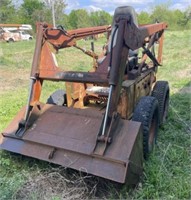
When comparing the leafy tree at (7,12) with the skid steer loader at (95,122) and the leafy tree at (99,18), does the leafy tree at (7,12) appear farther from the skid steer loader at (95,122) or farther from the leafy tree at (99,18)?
the skid steer loader at (95,122)

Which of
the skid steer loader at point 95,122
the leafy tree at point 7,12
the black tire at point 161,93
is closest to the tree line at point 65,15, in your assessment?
the leafy tree at point 7,12

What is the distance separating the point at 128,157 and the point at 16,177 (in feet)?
3.58

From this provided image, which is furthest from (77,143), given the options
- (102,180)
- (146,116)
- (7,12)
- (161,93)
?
(7,12)

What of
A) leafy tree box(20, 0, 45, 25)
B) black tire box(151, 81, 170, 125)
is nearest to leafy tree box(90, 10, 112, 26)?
leafy tree box(20, 0, 45, 25)

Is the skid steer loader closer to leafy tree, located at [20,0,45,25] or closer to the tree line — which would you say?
the tree line

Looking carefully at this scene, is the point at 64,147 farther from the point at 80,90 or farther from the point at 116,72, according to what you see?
the point at 80,90

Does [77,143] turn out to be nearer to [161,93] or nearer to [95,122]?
[95,122]

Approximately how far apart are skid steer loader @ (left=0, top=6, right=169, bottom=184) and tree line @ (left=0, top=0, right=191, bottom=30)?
29549 mm

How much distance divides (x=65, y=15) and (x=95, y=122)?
124ft

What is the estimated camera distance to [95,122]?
2891 mm

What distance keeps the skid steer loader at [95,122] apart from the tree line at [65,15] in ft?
96.9

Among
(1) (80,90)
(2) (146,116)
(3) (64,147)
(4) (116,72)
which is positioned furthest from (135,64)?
(3) (64,147)

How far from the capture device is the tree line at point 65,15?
35.1 m

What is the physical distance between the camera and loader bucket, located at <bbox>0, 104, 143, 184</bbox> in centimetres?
252
